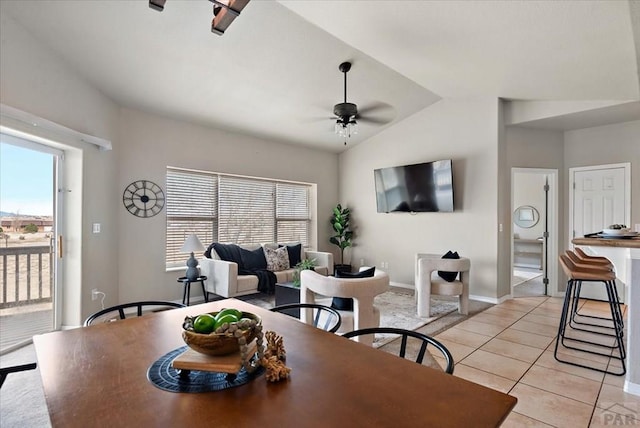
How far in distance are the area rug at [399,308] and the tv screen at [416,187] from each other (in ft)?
4.91

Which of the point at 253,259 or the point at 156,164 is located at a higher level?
the point at 156,164

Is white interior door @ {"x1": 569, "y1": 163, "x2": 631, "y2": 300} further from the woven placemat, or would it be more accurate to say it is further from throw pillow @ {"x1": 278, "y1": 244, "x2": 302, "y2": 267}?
the woven placemat

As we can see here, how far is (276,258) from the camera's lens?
5465mm

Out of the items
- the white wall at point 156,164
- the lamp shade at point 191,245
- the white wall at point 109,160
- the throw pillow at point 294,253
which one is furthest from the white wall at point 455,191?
the lamp shade at point 191,245

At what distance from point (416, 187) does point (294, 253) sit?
242 cm

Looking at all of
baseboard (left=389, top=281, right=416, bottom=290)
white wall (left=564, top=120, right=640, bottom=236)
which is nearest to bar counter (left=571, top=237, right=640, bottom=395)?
white wall (left=564, top=120, right=640, bottom=236)

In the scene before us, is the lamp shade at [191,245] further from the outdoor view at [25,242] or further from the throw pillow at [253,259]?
the outdoor view at [25,242]

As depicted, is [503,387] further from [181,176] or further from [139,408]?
[181,176]

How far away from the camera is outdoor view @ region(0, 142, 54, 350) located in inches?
119

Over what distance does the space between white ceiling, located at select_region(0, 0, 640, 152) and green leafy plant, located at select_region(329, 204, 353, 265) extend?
249cm

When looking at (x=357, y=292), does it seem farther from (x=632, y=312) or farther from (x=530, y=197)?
(x=530, y=197)

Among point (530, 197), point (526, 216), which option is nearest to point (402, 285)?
point (526, 216)

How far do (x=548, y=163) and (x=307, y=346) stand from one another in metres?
5.71

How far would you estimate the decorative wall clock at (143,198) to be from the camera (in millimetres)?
4539
